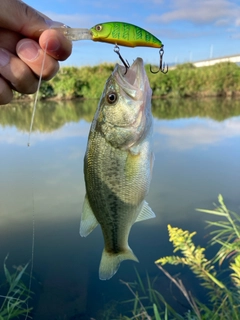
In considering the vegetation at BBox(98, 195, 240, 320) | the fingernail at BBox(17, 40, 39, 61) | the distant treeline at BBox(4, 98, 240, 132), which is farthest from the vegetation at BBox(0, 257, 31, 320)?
the distant treeline at BBox(4, 98, 240, 132)

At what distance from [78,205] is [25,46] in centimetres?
456

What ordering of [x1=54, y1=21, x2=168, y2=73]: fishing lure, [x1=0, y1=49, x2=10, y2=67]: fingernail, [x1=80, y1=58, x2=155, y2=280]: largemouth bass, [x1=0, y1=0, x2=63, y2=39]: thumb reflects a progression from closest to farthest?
[x1=54, y1=21, x2=168, y2=73]: fishing lure < [x1=80, y1=58, x2=155, y2=280]: largemouth bass < [x1=0, y1=0, x2=63, y2=39]: thumb < [x1=0, y1=49, x2=10, y2=67]: fingernail

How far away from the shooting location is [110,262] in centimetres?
142

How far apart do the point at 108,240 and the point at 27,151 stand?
8.10 meters

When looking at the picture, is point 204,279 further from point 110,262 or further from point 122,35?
point 122,35

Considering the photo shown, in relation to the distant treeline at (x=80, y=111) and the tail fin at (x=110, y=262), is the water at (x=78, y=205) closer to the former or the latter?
the tail fin at (x=110, y=262)

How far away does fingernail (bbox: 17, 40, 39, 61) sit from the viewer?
1.49m

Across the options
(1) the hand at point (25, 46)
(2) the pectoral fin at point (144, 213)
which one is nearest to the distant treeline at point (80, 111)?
(1) the hand at point (25, 46)

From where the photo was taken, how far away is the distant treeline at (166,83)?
1697 cm

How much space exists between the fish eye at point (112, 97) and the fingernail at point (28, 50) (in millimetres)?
383

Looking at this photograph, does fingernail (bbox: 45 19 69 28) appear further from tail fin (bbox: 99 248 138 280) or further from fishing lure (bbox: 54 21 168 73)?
tail fin (bbox: 99 248 138 280)

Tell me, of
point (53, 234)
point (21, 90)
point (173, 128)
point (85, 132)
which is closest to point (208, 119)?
point (173, 128)

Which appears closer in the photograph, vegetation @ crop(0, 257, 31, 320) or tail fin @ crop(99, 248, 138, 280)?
tail fin @ crop(99, 248, 138, 280)

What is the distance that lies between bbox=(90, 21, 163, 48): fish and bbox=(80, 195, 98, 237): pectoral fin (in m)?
0.58
